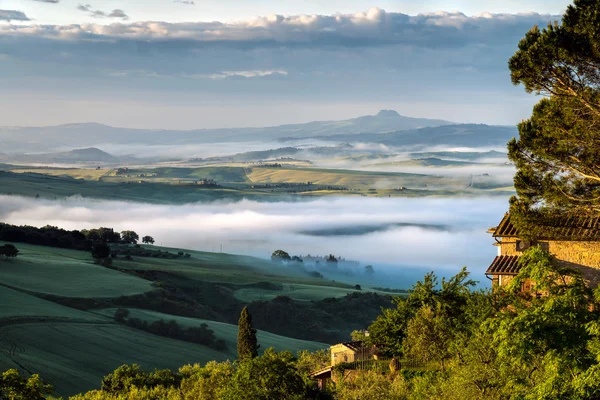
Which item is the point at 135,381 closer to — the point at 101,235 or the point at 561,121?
the point at 561,121

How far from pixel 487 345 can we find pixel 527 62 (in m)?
9.11

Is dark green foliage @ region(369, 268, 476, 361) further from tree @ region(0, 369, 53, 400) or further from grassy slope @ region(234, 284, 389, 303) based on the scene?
grassy slope @ region(234, 284, 389, 303)

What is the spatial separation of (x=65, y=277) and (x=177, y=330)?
2586cm

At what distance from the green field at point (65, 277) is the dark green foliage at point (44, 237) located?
32.6 ft

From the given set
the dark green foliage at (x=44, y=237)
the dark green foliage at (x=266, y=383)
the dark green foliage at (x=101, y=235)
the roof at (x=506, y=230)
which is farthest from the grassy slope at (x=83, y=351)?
the dark green foliage at (x=101, y=235)

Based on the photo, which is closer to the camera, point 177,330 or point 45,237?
point 177,330

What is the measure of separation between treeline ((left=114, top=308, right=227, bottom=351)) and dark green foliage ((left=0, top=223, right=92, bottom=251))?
4748 cm

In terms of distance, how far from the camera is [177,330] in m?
94.4

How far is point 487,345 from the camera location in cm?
2809

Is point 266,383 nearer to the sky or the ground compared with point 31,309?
nearer to the sky

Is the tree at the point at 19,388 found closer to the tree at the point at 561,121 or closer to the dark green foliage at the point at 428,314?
the dark green foliage at the point at 428,314

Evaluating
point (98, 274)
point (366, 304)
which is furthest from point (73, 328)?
point (366, 304)

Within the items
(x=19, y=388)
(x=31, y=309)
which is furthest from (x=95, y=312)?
(x=19, y=388)

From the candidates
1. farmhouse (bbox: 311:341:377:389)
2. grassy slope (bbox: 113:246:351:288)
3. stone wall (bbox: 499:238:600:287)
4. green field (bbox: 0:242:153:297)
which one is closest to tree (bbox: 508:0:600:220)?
stone wall (bbox: 499:238:600:287)
